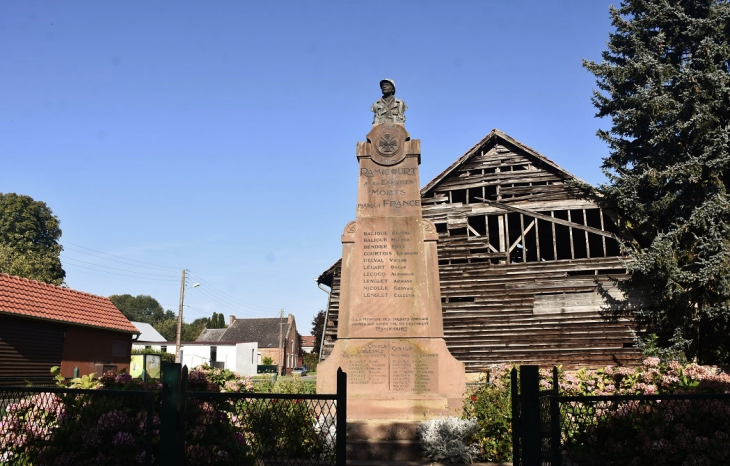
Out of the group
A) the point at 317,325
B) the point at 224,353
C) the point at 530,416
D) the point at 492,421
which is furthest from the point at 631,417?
the point at 224,353

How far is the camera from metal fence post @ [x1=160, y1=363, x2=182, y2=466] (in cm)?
438

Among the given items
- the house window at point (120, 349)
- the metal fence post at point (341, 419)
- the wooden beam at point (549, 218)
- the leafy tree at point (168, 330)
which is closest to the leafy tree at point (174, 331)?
the leafy tree at point (168, 330)

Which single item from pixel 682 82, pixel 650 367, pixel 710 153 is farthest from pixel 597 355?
pixel 650 367

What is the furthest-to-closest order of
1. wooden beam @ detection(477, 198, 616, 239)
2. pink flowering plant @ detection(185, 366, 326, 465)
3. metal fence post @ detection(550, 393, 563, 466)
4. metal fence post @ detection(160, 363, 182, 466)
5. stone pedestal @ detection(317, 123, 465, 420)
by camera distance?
wooden beam @ detection(477, 198, 616, 239)
stone pedestal @ detection(317, 123, 465, 420)
pink flowering plant @ detection(185, 366, 326, 465)
metal fence post @ detection(160, 363, 182, 466)
metal fence post @ detection(550, 393, 563, 466)

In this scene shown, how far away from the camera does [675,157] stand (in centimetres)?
1941

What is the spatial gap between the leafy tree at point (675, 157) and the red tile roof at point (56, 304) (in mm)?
20760

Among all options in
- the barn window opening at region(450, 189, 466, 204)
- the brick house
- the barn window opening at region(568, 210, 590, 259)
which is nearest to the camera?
the brick house

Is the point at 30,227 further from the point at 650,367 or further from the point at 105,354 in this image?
the point at 650,367

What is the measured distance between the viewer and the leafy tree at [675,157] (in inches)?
698

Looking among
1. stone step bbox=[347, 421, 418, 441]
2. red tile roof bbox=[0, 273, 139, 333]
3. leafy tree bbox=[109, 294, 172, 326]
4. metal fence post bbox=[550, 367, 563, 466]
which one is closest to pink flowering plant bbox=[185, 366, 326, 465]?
metal fence post bbox=[550, 367, 563, 466]

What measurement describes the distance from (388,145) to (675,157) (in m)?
13.4

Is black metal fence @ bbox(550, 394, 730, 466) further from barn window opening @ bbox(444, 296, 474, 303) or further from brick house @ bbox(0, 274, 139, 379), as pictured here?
brick house @ bbox(0, 274, 139, 379)

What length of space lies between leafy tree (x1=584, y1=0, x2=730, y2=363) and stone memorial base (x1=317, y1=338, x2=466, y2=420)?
11428mm

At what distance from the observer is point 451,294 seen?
69.9 ft
